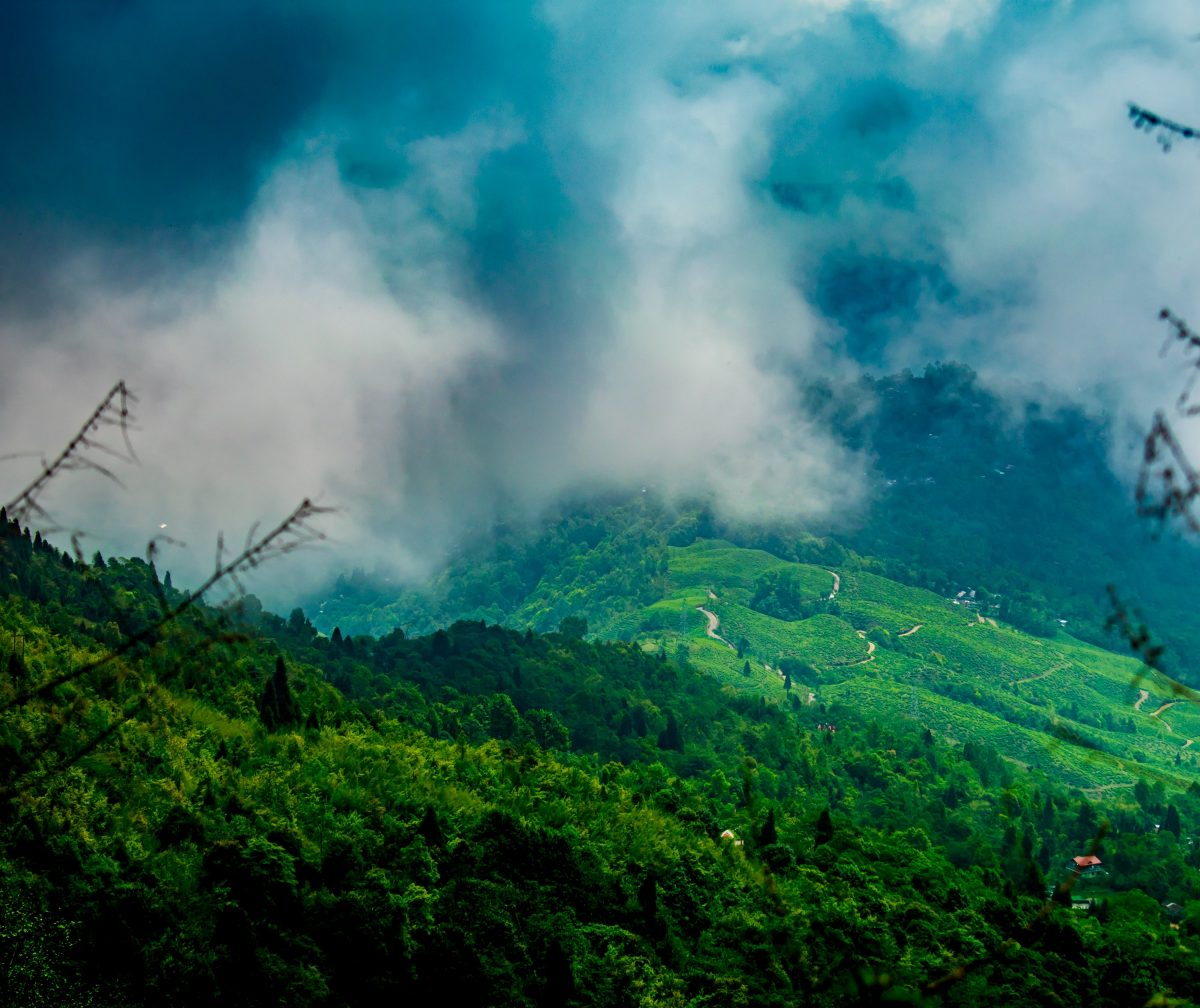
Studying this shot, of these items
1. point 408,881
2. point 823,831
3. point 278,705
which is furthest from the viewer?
point 823,831

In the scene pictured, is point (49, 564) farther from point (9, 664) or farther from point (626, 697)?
point (626, 697)

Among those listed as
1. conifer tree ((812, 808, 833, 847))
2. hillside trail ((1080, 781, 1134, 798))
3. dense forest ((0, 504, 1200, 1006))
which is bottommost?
dense forest ((0, 504, 1200, 1006))

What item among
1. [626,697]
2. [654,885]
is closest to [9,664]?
[654,885]

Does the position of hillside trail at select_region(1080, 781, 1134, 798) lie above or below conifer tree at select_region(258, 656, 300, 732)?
above

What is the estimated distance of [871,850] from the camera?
61062 millimetres

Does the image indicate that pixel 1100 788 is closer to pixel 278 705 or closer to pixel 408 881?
pixel 278 705

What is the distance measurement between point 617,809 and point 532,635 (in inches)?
3676

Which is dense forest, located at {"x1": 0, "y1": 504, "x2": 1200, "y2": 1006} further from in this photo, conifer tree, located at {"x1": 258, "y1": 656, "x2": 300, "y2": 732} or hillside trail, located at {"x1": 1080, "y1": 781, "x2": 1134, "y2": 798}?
hillside trail, located at {"x1": 1080, "y1": 781, "x2": 1134, "y2": 798}

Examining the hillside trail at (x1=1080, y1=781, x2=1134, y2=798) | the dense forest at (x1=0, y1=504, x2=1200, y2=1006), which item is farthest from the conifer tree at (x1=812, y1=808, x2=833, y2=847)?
the hillside trail at (x1=1080, y1=781, x2=1134, y2=798)

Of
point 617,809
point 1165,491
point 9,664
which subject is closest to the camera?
point 1165,491

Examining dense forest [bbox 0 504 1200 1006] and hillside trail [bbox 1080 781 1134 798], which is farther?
hillside trail [bbox 1080 781 1134 798]

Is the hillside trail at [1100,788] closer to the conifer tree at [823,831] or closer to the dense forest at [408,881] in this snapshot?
the dense forest at [408,881]

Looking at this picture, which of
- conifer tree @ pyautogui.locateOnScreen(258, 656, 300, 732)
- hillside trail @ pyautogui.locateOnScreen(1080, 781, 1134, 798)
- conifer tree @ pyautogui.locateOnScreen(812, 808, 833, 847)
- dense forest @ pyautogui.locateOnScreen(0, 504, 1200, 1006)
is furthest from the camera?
hillside trail @ pyautogui.locateOnScreen(1080, 781, 1134, 798)

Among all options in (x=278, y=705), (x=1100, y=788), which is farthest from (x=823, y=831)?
(x=1100, y=788)
